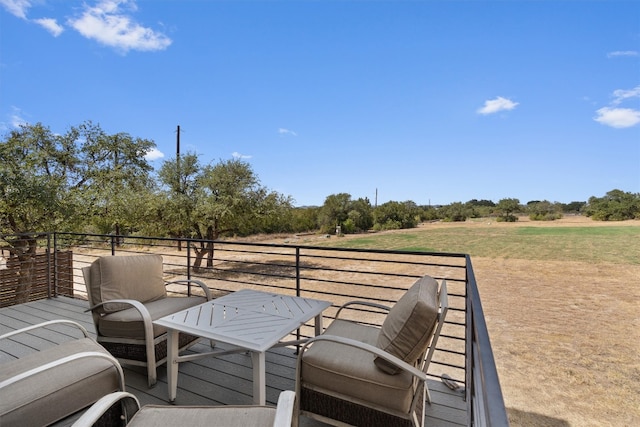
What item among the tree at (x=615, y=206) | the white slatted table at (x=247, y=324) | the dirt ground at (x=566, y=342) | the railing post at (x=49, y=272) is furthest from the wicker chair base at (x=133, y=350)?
the tree at (x=615, y=206)

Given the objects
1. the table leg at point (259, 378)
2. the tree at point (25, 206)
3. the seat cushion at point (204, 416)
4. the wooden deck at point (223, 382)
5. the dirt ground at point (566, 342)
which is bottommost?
the dirt ground at point (566, 342)

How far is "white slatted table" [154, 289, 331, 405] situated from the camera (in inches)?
64.5

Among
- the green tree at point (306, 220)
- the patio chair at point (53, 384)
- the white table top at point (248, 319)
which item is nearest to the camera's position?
the patio chair at point (53, 384)

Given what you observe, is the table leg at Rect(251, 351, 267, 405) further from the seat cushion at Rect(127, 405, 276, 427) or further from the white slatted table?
the seat cushion at Rect(127, 405, 276, 427)

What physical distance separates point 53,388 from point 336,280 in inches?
330

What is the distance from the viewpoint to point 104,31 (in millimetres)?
7293

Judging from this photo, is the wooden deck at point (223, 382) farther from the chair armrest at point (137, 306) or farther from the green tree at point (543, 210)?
the green tree at point (543, 210)

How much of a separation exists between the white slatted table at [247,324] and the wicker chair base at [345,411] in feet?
0.80

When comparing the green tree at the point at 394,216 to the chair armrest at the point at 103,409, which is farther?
the green tree at the point at 394,216

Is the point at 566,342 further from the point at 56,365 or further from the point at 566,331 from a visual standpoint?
the point at 56,365

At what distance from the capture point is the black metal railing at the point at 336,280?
31.8 inches

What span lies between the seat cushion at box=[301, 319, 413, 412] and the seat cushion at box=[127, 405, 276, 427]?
1.49 feet

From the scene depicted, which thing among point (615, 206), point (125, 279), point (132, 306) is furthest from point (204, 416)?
point (615, 206)

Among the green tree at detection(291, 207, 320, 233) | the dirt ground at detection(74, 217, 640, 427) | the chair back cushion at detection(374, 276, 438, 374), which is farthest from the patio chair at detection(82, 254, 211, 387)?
the green tree at detection(291, 207, 320, 233)
